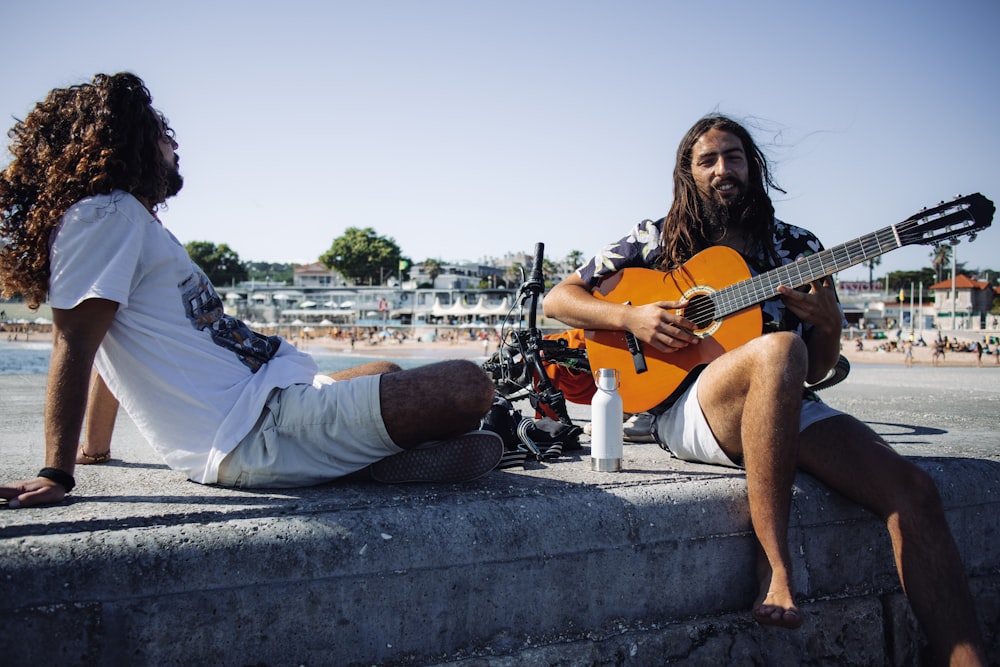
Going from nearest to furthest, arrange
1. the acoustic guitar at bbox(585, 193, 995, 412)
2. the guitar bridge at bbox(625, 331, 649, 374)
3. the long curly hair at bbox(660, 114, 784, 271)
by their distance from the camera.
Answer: the acoustic guitar at bbox(585, 193, 995, 412), the guitar bridge at bbox(625, 331, 649, 374), the long curly hair at bbox(660, 114, 784, 271)

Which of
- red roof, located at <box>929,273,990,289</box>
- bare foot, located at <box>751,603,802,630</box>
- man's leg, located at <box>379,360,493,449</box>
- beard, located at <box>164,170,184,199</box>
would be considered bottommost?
bare foot, located at <box>751,603,802,630</box>

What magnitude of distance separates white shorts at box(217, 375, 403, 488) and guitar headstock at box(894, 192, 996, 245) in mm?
1952

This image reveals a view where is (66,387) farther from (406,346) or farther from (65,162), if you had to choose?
(406,346)

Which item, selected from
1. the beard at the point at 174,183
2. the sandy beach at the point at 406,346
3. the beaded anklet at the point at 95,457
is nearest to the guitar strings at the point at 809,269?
the beard at the point at 174,183

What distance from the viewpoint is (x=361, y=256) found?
393ft

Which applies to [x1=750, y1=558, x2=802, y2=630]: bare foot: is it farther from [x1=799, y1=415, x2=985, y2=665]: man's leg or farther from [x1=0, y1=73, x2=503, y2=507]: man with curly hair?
[x1=0, y1=73, x2=503, y2=507]: man with curly hair

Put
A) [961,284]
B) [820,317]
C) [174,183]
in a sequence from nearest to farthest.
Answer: [174,183] < [820,317] < [961,284]

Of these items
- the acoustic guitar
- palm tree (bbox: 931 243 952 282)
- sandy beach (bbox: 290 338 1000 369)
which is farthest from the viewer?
palm tree (bbox: 931 243 952 282)

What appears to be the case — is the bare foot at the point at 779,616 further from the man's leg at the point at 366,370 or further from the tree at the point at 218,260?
the tree at the point at 218,260

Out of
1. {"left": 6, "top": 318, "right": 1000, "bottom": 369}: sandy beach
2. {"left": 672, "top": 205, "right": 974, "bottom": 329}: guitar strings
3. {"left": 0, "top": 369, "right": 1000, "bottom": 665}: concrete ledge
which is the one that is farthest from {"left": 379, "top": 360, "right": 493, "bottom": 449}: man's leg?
{"left": 6, "top": 318, "right": 1000, "bottom": 369}: sandy beach

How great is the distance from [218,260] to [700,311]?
425 feet

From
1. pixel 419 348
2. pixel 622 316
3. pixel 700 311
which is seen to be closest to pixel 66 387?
pixel 622 316

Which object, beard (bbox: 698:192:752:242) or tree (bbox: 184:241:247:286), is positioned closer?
beard (bbox: 698:192:752:242)

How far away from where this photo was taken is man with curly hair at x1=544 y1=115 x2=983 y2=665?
1.94m
